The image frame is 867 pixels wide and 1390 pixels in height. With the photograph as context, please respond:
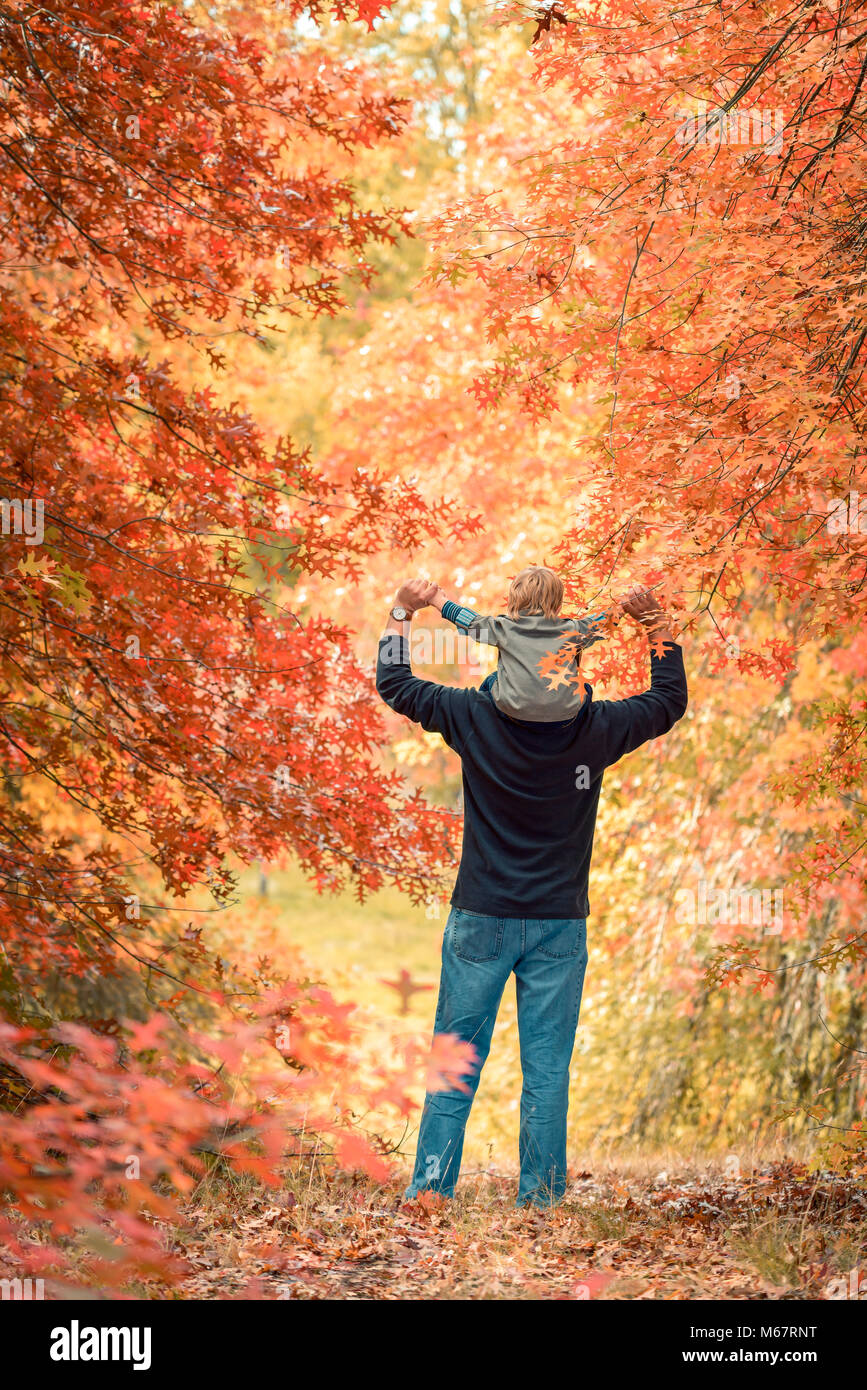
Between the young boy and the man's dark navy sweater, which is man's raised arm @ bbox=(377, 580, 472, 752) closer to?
the man's dark navy sweater

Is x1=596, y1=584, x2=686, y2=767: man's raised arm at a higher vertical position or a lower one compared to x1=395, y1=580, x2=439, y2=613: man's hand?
lower

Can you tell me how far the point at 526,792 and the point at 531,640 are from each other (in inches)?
18.1

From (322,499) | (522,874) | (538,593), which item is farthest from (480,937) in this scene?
(322,499)

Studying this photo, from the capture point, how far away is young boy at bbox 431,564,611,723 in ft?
11.3

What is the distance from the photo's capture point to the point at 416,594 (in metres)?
3.67

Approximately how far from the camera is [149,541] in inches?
174

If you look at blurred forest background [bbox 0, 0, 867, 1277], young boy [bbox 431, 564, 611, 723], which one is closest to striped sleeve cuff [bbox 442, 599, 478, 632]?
young boy [bbox 431, 564, 611, 723]

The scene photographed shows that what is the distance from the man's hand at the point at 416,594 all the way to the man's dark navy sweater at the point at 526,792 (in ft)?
0.92

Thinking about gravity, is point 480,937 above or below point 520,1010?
above

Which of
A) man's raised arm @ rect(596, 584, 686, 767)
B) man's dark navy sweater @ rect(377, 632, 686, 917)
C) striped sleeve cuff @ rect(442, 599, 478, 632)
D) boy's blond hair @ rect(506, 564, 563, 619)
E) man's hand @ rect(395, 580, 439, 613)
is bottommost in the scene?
man's dark navy sweater @ rect(377, 632, 686, 917)

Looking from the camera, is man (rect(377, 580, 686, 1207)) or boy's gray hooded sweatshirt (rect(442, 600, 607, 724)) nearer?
boy's gray hooded sweatshirt (rect(442, 600, 607, 724))

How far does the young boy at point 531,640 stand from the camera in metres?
3.45

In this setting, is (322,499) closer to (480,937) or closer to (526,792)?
(526,792)

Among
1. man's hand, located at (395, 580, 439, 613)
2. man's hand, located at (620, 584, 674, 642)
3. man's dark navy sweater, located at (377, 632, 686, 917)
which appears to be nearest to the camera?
man's hand, located at (620, 584, 674, 642)
